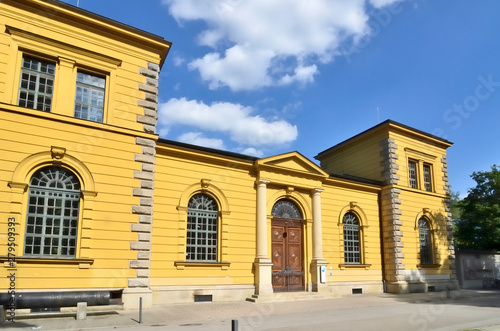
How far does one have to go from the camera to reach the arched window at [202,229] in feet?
50.4

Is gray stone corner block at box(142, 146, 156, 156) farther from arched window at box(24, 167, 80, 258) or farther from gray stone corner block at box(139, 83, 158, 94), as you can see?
arched window at box(24, 167, 80, 258)

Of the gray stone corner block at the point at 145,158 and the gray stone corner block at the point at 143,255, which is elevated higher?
the gray stone corner block at the point at 145,158

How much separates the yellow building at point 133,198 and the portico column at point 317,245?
0.20 ft

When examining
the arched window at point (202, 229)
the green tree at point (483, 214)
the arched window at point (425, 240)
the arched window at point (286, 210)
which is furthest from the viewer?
the green tree at point (483, 214)

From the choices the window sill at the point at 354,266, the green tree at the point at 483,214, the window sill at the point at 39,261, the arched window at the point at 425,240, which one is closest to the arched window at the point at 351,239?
the window sill at the point at 354,266

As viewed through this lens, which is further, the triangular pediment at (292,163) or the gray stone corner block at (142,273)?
the triangular pediment at (292,163)

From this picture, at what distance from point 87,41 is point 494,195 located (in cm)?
2556

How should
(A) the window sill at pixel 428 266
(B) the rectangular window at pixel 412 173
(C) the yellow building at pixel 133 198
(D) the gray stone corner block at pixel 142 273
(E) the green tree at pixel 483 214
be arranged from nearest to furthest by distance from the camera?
(C) the yellow building at pixel 133 198
(D) the gray stone corner block at pixel 142 273
(A) the window sill at pixel 428 266
(B) the rectangular window at pixel 412 173
(E) the green tree at pixel 483 214

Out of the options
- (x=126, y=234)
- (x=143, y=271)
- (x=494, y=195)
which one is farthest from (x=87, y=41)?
(x=494, y=195)

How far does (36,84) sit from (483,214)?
25797mm

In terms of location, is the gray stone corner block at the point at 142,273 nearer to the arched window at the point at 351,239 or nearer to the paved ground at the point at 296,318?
the paved ground at the point at 296,318

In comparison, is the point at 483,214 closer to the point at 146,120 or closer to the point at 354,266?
the point at 354,266

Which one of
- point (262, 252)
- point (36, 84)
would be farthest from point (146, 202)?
point (262, 252)

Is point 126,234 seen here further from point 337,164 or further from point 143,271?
point 337,164
